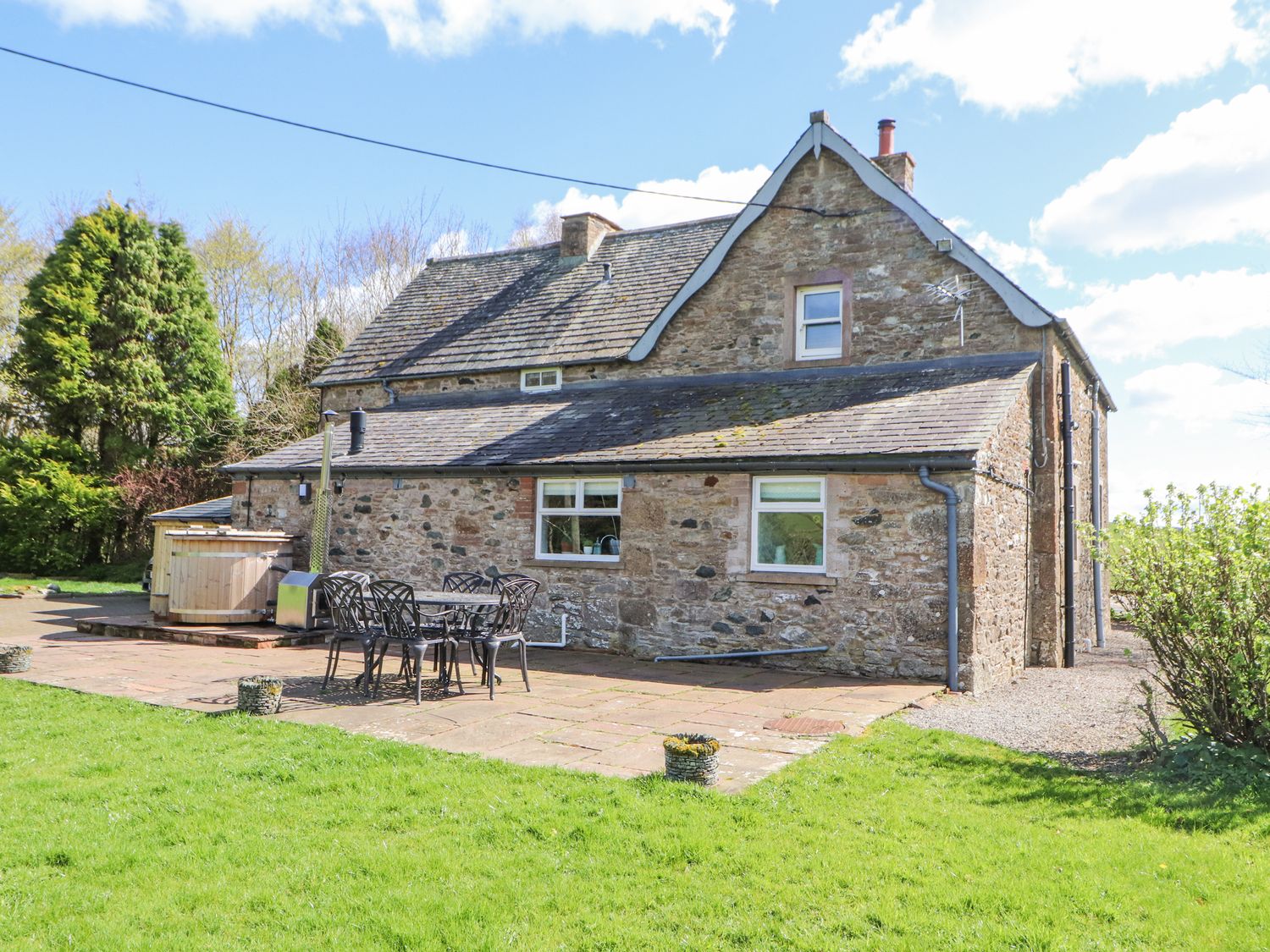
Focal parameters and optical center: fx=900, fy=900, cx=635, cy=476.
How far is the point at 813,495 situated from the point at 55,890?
8.94 meters

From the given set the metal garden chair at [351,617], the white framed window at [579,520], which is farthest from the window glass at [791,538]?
the metal garden chair at [351,617]

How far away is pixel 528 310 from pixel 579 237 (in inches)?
102

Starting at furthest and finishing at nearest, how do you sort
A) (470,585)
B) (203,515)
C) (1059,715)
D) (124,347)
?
(124,347) < (203,515) < (470,585) < (1059,715)

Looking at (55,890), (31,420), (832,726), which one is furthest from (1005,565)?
(31,420)

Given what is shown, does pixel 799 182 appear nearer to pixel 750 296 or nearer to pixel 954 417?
pixel 750 296

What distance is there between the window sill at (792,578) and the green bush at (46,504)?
21306mm

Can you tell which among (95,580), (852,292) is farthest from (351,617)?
(95,580)

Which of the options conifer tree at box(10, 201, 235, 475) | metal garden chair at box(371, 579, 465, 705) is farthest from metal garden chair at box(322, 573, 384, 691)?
conifer tree at box(10, 201, 235, 475)

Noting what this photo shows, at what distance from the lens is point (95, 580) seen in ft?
81.9

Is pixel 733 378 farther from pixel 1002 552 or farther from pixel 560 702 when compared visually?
pixel 560 702

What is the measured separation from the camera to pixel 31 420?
87.7ft

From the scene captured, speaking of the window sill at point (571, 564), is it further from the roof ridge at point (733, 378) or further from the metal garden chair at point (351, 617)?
the metal garden chair at point (351, 617)

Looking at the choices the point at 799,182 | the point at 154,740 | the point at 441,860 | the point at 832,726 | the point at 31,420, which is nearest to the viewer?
the point at 441,860

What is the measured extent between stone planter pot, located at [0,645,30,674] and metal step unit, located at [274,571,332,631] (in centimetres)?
375
